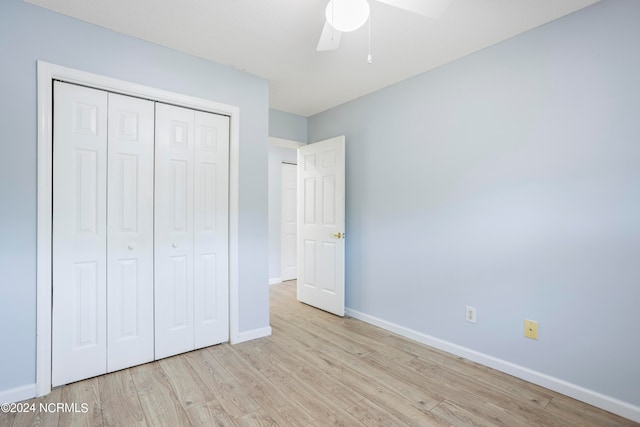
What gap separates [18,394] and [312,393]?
5.90 feet

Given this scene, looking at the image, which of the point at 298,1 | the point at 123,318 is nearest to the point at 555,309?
the point at 298,1

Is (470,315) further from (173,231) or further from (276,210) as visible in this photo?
(276,210)

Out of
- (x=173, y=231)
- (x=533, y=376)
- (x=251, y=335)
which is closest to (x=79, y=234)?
(x=173, y=231)

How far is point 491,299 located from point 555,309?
1.32 feet

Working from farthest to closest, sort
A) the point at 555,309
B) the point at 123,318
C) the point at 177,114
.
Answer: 1. the point at 177,114
2. the point at 123,318
3. the point at 555,309

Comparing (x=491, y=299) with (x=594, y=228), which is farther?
(x=491, y=299)

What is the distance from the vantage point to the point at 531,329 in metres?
2.15

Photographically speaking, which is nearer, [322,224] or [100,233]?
[100,233]

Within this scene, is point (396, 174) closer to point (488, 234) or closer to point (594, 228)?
point (488, 234)

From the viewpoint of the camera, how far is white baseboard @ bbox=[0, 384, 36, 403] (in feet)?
6.00

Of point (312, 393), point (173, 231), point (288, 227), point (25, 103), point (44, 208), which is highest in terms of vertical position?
point (25, 103)

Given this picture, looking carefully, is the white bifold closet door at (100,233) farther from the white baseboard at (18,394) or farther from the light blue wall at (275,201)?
the light blue wall at (275,201)

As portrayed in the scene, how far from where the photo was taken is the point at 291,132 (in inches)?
159

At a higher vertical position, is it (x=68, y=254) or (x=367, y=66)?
(x=367, y=66)
